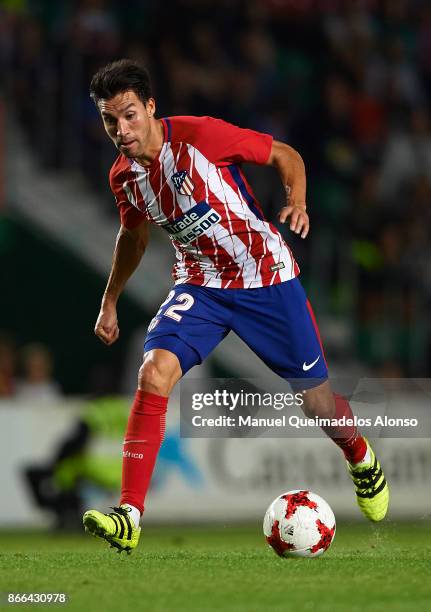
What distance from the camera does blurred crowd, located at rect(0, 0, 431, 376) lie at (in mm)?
13109

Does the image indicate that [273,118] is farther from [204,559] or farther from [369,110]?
[204,559]

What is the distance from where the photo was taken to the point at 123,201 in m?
6.56

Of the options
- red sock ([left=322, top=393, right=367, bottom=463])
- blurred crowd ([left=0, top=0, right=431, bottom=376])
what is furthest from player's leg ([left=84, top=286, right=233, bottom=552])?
blurred crowd ([left=0, top=0, right=431, bottom=376])

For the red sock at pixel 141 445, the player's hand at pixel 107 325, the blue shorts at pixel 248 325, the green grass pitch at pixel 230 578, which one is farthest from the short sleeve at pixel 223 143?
the green grass pitch at pixel 230 578

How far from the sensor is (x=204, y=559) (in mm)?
6320

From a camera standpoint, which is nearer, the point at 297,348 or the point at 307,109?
the point at 297,348

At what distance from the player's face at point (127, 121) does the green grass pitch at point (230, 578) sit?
6.32 feet

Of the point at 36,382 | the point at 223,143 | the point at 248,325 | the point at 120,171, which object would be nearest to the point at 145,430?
the point at 248,325

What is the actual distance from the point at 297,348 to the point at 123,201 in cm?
113

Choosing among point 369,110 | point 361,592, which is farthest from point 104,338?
point 369,110

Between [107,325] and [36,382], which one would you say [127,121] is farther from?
[36,382]

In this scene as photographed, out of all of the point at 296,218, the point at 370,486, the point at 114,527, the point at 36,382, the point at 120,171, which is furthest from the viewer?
the point at 36,382

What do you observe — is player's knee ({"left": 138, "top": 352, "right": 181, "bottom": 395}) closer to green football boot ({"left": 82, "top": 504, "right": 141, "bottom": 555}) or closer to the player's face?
green football boot ({"left": 82, "top": 504, "right": 141, "bottom": 555})

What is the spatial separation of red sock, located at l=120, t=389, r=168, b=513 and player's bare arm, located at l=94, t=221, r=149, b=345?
715mm
